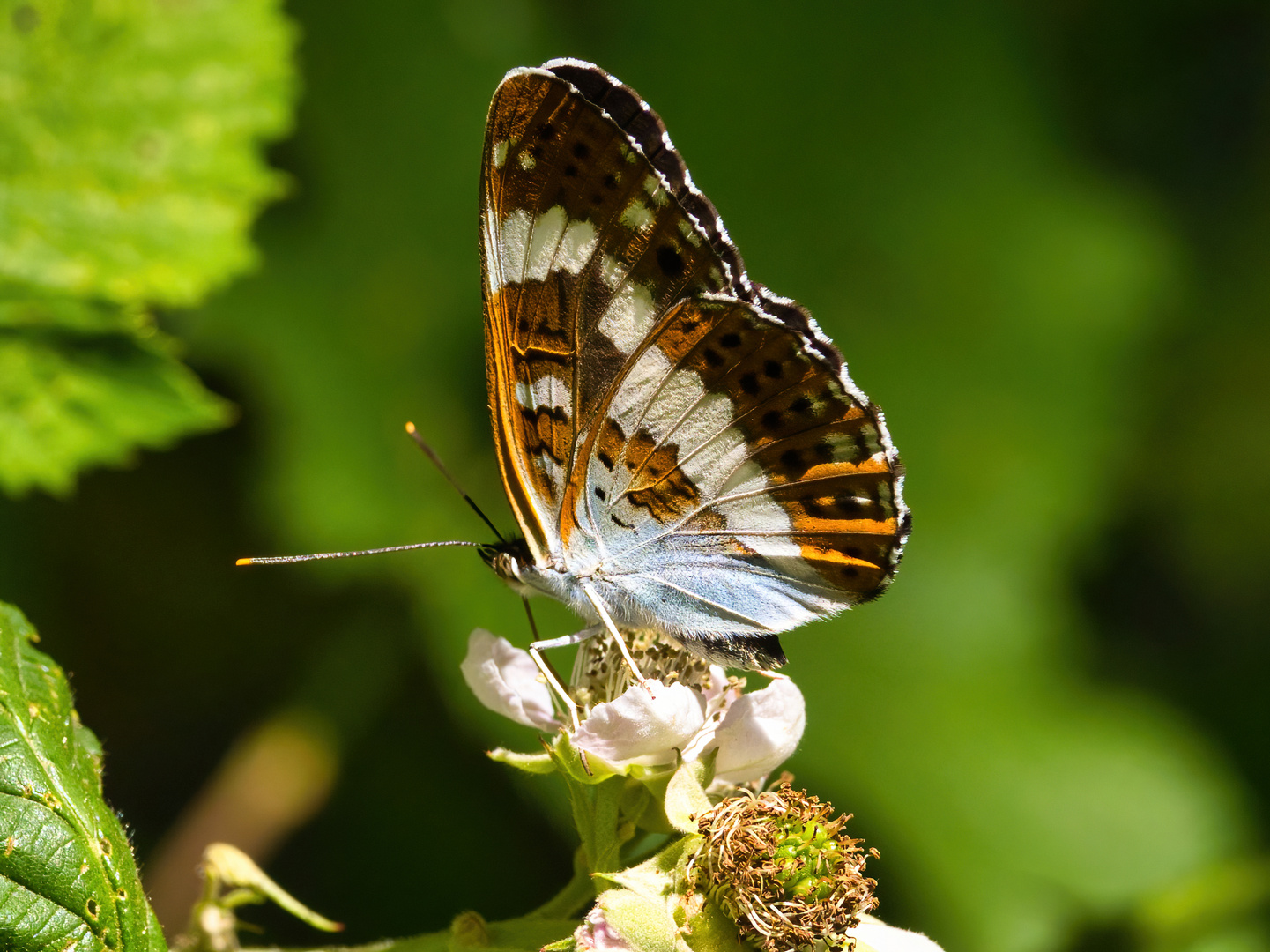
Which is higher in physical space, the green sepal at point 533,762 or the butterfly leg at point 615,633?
the butterfly leg at point 615,633

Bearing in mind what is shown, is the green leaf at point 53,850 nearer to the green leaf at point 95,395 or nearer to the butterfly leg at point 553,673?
the butterfly leg at point 553,673

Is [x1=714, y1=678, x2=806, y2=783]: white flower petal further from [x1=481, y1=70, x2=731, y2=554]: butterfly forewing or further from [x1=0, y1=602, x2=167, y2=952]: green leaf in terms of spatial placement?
[x1=0, y1=602, x2=167, y2=952]: green leaf

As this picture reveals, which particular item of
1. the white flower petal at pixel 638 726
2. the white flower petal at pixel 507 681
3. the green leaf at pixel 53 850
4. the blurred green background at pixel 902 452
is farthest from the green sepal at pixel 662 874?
the blurred green background at pixel 902 452

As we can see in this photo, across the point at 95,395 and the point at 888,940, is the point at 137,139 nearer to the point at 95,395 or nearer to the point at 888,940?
the point at 95,395

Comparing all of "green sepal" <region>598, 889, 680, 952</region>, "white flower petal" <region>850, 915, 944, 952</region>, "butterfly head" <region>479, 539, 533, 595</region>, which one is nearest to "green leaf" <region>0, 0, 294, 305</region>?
"butterfly head" <region>479, 539, 533, 595</region>

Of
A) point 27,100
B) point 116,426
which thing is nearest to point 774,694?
point 116,426

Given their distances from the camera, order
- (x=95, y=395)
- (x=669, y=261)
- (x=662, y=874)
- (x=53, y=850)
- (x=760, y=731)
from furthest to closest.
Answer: (x=95, y=395)
(x=669, y=261)
(x=760, y=731)
(x=662, y=874)
(x=53, y=850)

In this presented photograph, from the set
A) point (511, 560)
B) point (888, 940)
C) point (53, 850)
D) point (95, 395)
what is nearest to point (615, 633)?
point (511, 560)
